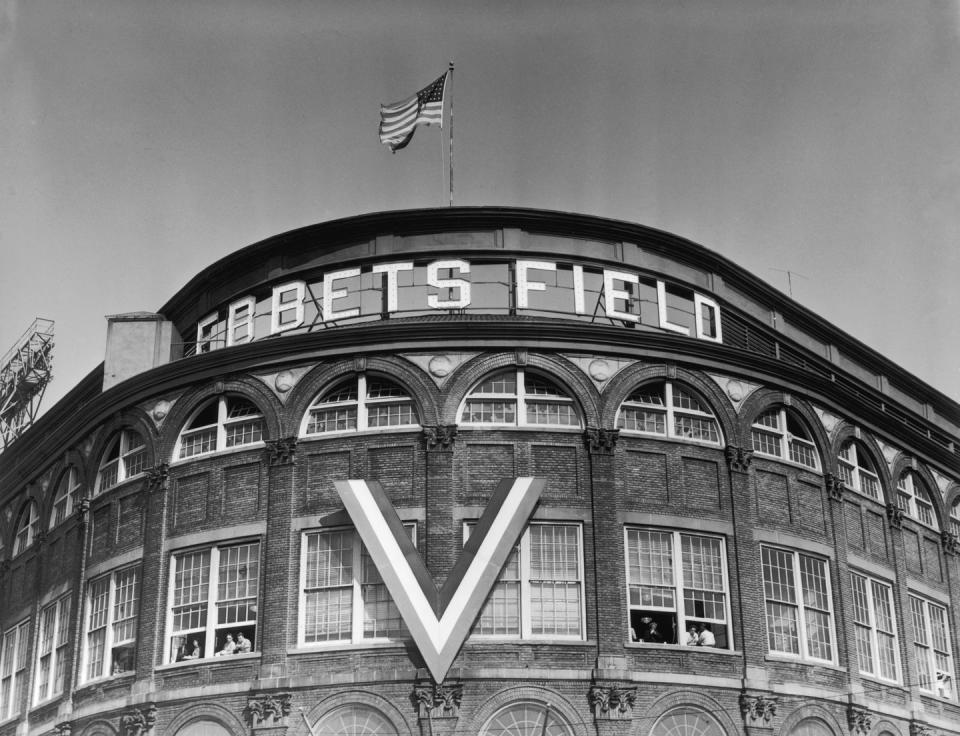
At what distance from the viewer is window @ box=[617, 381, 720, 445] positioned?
4069 centimetres

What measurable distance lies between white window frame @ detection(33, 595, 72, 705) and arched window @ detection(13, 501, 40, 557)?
3.93m

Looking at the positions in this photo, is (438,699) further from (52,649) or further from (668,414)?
(52,649)

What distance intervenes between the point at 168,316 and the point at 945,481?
26.8 metres

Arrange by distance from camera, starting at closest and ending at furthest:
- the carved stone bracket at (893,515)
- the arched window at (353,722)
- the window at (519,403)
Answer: the arched window at (353,722) → the window at (519,403) → the carved stone bracket at (893,515)

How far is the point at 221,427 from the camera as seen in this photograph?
137 feet

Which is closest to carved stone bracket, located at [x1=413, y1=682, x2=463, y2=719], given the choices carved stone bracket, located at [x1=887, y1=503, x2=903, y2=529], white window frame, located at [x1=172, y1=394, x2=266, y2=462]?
white window frame, located at [x1=172, y1=394, x2=266, y2=462]

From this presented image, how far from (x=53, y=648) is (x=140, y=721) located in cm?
697

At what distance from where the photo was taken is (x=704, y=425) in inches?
1629

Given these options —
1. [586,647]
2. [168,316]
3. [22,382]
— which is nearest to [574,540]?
[586,647]

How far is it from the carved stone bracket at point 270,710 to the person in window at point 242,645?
1567 millimetres

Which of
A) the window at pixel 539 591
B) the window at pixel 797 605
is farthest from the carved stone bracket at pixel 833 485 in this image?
the window at pixel 539 591

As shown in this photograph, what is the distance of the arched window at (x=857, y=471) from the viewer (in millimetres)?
44625

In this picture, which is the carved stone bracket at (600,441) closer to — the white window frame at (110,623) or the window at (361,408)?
the window at (361,408)

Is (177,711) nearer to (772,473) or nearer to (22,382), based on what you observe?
(772,473)
